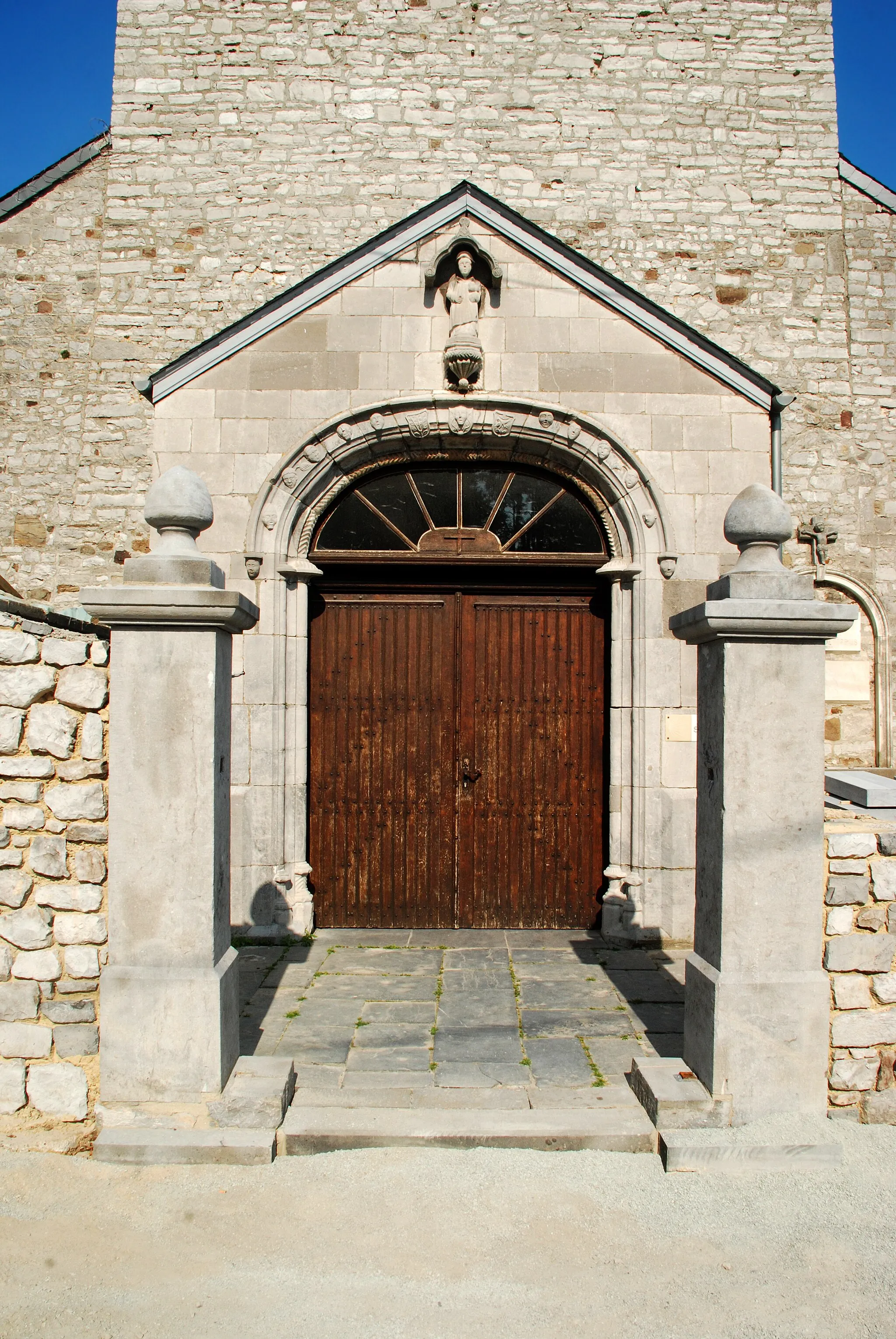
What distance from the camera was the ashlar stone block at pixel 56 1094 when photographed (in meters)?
3.18

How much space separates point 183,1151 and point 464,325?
16.0 ft

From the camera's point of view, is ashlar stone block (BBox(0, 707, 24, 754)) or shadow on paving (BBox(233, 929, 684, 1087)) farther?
shadow on paving (BBox(233, 929, 684, 1087))

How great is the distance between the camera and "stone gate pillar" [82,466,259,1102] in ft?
10.4

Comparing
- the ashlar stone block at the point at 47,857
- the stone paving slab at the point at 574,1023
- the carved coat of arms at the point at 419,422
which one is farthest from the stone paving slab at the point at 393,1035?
the carved coat of arms at the point at 419,422

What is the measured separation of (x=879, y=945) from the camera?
3326mm

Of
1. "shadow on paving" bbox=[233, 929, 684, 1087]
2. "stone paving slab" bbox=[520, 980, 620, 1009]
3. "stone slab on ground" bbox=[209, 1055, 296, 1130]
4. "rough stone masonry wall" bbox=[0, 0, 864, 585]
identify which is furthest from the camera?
"rough stone masonry wall" bbox=[0, 0, 864, 585]

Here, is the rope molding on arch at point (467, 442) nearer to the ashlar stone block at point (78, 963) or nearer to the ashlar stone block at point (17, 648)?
the ashlar stone block at point (17, 648)

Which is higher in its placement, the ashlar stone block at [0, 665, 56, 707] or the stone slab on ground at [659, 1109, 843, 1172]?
the ashlar stone block at [0, 665, 56, 707]

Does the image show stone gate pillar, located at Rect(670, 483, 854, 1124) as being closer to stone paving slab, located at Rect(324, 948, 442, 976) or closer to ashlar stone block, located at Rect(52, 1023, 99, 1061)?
stone paving slab, located at Rect(324, 948, 442, 976)

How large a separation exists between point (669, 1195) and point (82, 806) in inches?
102

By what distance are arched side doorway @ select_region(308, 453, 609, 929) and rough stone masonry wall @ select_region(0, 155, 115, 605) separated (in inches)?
177

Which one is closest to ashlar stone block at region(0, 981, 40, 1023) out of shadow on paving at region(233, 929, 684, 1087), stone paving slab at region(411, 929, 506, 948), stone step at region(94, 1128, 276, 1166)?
stone step at region(94, 1128, 276, 1166)

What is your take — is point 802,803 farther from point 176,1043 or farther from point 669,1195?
point 176,1043

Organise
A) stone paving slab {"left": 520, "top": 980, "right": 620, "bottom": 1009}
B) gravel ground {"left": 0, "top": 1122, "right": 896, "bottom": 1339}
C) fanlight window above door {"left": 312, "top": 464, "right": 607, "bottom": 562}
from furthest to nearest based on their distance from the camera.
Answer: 1. fanlight window above door {"left": 312, "top": 464, "right": 607, "bottom": 562}
2. stone paving slab {"left": 520, "top": 980, "right": 620, "bottom": 1009}
3. gravel ground {"left": 0, "top": 1122, "right": 896, "bottom": 1339}
